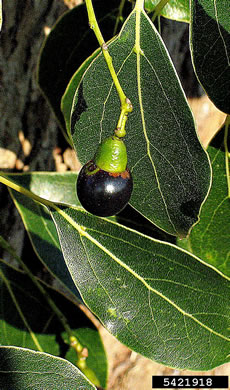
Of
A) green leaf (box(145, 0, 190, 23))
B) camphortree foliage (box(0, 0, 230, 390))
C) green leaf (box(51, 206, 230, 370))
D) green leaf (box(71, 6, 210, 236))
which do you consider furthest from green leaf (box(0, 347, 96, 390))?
green leaf (box(145, 0, 190, 23))

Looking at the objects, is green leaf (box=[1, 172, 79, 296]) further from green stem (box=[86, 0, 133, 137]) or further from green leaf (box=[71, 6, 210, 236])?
green stem (box=[86, 0, 133, 137])

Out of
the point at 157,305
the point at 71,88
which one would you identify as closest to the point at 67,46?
the point at 71,88

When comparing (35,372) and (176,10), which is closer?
(35,372)

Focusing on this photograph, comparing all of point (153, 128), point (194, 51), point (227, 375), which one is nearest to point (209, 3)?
point (194, 51)

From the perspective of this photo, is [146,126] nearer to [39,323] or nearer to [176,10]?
[176,10]

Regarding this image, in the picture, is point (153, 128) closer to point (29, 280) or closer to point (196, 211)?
point (196, 211)
